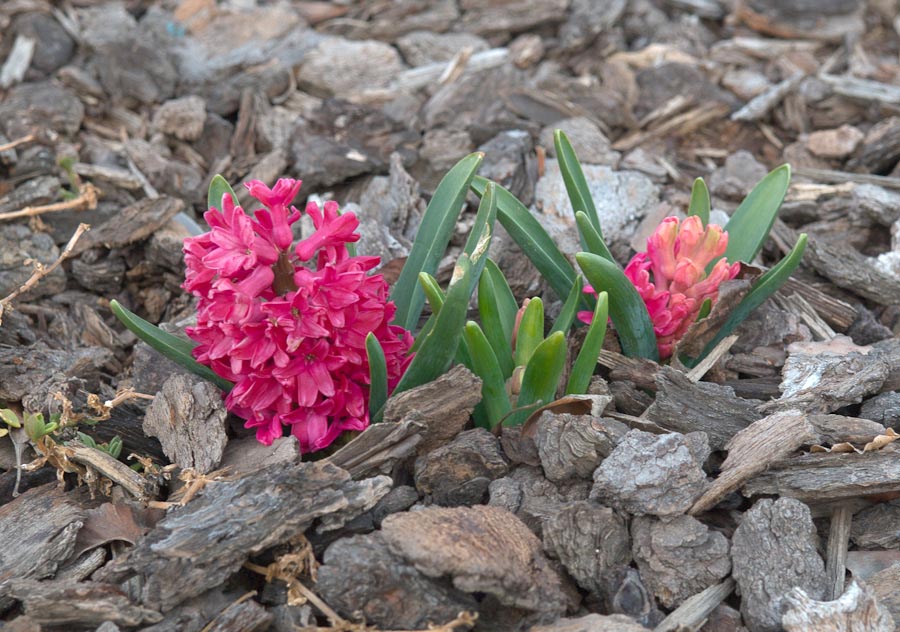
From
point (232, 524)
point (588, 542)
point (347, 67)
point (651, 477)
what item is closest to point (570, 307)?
point (651, 477)

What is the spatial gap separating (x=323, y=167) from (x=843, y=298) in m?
1.71

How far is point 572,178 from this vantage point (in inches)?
97.3

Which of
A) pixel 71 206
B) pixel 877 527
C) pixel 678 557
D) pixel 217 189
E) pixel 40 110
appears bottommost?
pixel 877 527

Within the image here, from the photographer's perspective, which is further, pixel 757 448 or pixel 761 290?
pixel 761 290

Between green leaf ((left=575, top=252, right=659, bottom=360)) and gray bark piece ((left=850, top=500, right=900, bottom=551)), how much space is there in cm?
63

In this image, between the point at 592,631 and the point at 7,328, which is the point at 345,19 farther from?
the point at 592,631

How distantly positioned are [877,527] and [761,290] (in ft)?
2.18

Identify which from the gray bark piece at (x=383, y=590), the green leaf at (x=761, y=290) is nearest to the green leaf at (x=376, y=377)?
the gray bark piece at (x=383, y=590)

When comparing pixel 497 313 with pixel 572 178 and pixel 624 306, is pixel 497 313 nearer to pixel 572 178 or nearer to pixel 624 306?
pixel 624 306

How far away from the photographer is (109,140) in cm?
357

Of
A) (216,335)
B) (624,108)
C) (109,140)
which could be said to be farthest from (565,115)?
(216,335)

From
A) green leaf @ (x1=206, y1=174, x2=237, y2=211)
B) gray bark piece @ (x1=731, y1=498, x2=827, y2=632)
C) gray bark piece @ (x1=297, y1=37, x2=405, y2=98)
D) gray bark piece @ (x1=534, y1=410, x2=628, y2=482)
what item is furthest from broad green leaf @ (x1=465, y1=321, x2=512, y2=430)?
gray bark piece @ (x1=297, y1=37, x2=405, y2=98)

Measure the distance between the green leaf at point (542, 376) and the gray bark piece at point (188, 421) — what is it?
0.66m

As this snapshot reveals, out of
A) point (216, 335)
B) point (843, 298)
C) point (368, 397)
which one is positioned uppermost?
point (216, 335)
